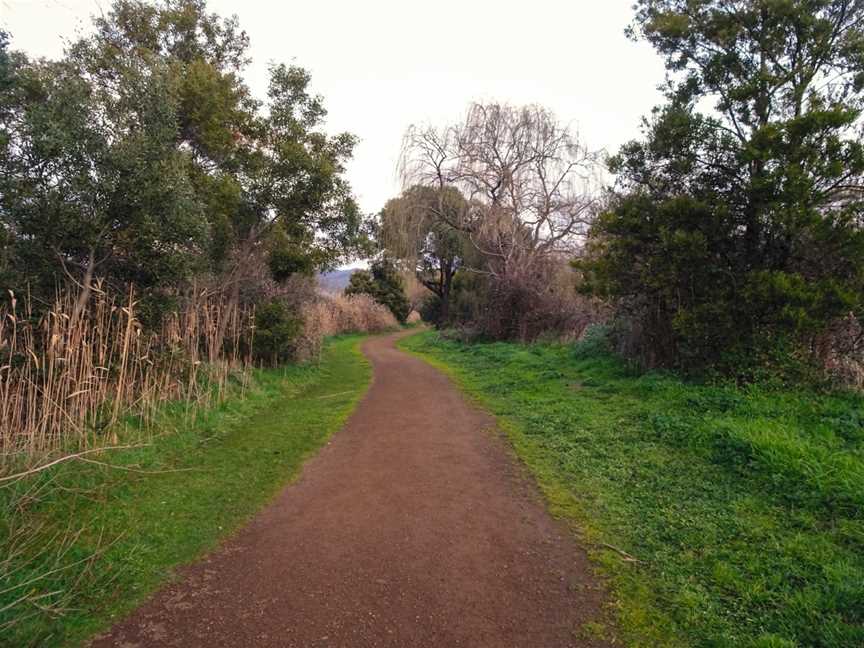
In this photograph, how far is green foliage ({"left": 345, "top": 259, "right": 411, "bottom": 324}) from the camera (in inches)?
1280

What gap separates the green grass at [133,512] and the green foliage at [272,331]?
381cm

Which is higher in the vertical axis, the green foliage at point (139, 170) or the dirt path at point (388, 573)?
the green foliage at point (139, 170)

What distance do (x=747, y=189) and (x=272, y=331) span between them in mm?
9326

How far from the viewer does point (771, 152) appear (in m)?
6.66

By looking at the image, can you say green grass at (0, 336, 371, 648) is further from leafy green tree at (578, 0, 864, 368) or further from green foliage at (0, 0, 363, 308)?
leafy green tree at (578, 0, 864, 368)

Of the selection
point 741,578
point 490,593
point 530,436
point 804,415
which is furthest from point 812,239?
point 490,593

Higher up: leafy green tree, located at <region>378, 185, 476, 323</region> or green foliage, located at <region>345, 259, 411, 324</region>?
leafy green tree, located at <region>378, 185, 476, 323</region>

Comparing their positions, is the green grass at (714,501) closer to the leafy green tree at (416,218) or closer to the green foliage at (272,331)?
the green foliage at (272,331)

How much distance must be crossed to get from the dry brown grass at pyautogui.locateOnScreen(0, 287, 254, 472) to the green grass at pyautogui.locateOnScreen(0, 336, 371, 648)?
17.0 inches

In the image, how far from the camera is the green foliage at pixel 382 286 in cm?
3250

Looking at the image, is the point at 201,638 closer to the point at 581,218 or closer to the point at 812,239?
the point at 812,239

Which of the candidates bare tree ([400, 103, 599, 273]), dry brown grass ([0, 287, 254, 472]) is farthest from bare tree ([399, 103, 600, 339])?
dry brown grass ([0, 287, 254, 472])

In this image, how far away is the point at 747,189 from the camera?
7062mm

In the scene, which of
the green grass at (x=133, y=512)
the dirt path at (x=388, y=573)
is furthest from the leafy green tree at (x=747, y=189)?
the green grass at (x=133, y=512)
